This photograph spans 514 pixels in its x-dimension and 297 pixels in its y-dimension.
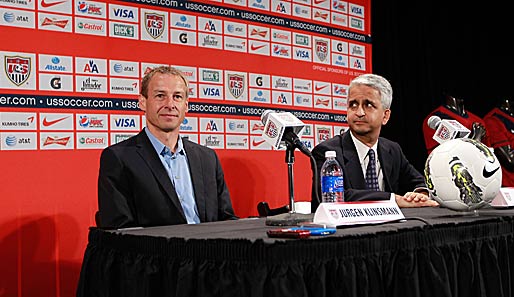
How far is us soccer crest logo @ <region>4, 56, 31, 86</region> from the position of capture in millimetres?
2910

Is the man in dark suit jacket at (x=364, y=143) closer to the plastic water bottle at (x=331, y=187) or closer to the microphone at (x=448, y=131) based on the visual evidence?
the microphone at (x=448, y=131)

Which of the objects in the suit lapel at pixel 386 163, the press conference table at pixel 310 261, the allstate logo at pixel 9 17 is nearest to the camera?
the press conference table at pixel 310 261

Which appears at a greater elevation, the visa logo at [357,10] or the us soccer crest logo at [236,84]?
the visa logo at [357,10]

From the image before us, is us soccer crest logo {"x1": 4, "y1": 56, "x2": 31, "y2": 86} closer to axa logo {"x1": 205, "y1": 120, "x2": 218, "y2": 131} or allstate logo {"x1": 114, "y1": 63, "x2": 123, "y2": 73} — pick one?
allstate logo {"x1": 114, "y1": 63, "x2": 123, "y2": 73}

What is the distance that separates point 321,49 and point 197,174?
2205mm

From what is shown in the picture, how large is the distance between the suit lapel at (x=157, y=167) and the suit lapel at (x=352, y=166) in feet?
2.73

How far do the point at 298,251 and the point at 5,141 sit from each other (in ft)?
6.90

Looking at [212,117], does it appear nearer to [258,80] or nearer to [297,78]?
[258,80]

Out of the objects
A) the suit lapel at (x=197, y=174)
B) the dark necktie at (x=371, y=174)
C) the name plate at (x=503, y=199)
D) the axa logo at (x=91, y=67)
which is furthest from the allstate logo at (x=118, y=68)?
the name plate at (x=503, y=199)

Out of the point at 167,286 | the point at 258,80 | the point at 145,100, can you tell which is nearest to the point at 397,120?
the point at 258,80

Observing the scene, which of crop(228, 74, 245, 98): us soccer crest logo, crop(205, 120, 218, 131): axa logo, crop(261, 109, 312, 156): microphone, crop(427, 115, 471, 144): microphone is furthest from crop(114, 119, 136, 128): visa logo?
crop(427, 115, 471, 144): microphone

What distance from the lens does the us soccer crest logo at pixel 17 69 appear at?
2.91 m

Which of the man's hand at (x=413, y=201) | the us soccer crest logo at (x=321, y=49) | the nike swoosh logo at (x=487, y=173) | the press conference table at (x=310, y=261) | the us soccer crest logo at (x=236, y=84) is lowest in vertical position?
the press conference table at (x=310, y=261)

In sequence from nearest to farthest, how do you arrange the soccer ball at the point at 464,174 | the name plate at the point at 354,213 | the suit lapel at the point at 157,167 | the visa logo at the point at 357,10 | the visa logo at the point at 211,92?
the name plate at the point at 354,213
the soccer ball at the point at 464,174
the suit lapel at the point at 157,167
the visa logo at the point at 211,92
the visa logo at the point at 357,10
